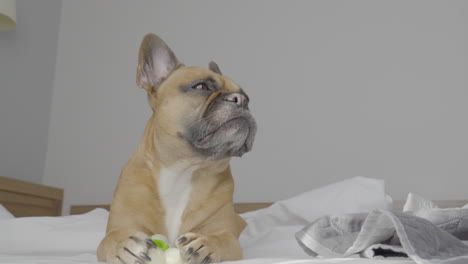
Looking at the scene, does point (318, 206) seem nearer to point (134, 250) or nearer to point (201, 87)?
point (201, 87)

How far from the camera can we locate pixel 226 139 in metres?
1.17

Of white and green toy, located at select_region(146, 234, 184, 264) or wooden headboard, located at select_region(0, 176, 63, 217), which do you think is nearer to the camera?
white and green toy, located at select_region(146, 234, 184, 264)

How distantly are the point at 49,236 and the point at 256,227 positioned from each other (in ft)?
2.30

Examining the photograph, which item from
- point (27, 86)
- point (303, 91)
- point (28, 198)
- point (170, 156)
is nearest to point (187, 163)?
point (170, 156)

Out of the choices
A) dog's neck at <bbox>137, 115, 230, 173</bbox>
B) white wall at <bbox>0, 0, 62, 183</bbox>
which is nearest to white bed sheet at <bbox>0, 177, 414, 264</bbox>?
dog's neck at <bbox>137, 115, 230, 173</bbox>

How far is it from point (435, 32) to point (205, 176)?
142cm

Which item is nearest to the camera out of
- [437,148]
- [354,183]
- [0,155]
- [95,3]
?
[354,183]

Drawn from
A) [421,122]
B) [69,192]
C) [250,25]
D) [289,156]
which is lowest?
[69,192]

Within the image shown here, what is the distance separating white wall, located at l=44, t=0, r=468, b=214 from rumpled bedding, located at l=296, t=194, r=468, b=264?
1.25 metres

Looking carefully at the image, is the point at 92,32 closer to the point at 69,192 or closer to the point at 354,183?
the point at 69,192

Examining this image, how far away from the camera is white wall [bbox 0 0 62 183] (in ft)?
9.25

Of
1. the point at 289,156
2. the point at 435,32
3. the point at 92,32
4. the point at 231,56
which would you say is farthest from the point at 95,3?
the point at 435,32

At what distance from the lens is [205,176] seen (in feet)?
4.24

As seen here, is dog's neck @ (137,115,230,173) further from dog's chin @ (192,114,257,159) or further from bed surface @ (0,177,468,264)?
bed surface @ (0,177,468,264)
